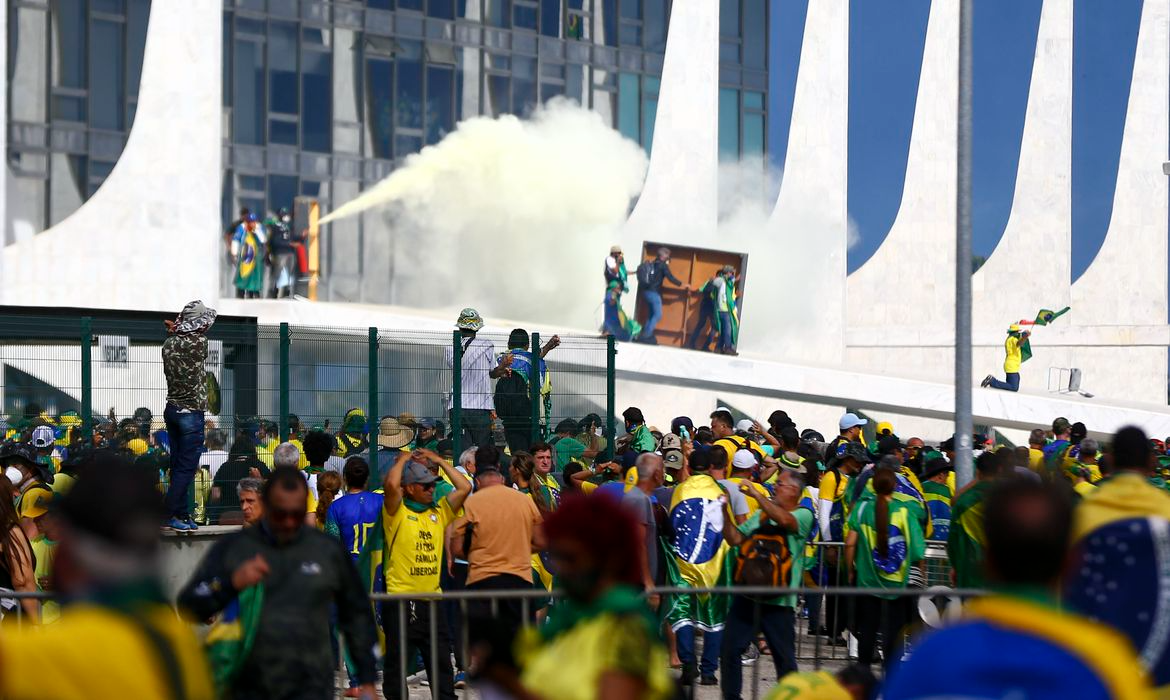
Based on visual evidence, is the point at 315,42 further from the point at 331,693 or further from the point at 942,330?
the point at 331,693

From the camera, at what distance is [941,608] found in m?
8.22

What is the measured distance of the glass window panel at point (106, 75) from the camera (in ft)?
99.1

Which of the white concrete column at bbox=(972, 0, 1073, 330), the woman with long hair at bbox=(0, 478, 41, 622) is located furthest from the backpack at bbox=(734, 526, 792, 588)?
the white concrete column at bbox=(972, 0, 1073, 330)

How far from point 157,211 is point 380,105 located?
12.4 m

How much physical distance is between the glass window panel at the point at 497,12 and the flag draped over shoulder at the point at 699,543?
2927 centimetres

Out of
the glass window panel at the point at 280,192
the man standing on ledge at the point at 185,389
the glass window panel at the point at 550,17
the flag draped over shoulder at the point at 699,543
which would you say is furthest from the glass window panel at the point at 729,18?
the flag draped over shoulder at the point at 699,543

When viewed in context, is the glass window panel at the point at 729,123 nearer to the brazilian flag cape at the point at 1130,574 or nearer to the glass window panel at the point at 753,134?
the glass window panel at the point at 753,134

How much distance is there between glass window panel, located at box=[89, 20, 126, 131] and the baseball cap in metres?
23.9

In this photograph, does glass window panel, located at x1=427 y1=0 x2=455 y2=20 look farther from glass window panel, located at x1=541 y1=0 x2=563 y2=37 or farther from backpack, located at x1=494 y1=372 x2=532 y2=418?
backpack, located at x1=494 y1=372 x2=532 y2=418

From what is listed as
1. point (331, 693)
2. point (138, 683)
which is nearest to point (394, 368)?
point (331, 693)

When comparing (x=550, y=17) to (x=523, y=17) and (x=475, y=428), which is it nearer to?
(x=523, y=17)

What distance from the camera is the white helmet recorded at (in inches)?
481

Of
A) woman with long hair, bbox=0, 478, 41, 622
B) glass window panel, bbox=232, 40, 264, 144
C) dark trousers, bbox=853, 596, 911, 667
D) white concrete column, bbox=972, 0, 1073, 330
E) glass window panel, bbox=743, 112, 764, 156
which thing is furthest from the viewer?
white concrete column, bbox=972, 0, 1073, 330

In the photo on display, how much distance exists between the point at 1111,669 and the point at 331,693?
2987mm
